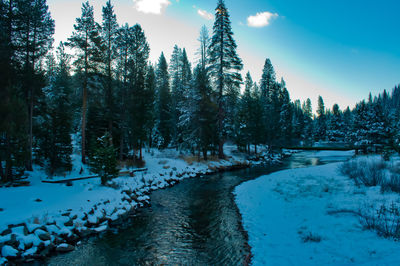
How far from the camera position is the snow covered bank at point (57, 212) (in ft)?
22.0

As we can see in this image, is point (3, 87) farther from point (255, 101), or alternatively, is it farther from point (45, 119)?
point (255, 101)

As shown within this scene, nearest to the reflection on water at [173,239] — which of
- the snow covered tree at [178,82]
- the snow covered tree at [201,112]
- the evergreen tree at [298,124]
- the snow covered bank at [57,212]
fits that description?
the snow covered bank at [57,212]

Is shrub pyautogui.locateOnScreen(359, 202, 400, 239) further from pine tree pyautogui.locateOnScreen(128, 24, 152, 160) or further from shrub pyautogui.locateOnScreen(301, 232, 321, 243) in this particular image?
pine tree pyautogui.locateOnScreen(128, 24, 152, 160)

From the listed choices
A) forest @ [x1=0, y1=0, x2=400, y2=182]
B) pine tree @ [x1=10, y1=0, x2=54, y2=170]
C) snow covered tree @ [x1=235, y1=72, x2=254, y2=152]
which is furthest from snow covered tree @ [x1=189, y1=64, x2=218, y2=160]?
pine tree @ [x1=10, y1=0, x2=54, y2=170]

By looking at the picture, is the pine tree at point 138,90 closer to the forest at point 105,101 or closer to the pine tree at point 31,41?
the forest at point 105,101

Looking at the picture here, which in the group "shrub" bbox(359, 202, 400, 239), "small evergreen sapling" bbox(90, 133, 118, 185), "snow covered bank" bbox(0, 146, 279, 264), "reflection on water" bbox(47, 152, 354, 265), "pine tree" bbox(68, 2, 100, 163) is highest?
"pine tree" bbox(68, 2, 100, 163)

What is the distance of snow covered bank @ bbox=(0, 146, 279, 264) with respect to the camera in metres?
6.71

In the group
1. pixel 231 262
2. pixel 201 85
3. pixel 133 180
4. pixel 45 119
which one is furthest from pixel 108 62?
pixel 231 262

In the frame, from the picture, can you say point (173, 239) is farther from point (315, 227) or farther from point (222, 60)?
point (222, 60)

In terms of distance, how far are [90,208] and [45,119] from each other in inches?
464

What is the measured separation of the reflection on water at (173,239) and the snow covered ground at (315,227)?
0.74 meters

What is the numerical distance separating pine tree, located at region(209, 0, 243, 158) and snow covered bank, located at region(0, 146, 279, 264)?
14459 millimetres

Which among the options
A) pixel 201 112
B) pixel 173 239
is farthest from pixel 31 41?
pixel 173 239

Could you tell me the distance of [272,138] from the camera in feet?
147
